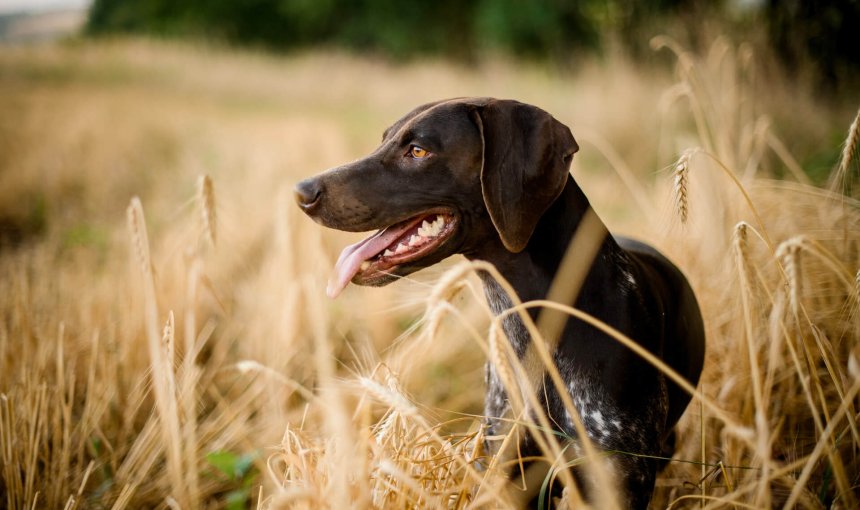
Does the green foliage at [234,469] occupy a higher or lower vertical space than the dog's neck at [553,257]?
lower

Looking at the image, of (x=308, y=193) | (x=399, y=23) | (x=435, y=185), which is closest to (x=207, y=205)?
(x=308, y=193)

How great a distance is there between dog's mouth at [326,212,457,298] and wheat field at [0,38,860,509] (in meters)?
0.13

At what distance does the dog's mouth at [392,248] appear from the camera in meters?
1.82

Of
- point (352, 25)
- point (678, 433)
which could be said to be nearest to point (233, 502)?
point (678, 433)

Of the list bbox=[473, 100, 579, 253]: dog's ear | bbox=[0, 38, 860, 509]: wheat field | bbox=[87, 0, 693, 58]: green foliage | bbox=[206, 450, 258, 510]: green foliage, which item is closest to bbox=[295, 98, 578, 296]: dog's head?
bbox=[473, 100, 579, 253]: dog's ear

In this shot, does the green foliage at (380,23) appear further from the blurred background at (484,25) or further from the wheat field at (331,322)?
the wheat field at (331,322)

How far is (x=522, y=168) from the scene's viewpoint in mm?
1697

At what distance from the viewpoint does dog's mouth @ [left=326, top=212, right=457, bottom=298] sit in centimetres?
182

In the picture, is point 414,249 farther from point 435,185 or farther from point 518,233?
point 518,233

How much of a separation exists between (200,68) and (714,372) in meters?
15.4

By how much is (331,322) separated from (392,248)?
1.82 meters

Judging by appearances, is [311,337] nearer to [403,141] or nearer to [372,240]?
[372,240]

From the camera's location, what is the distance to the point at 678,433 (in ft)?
8.40

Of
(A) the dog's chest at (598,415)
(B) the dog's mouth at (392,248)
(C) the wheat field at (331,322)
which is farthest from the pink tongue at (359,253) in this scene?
(A) the dog's chest at (598,415)
